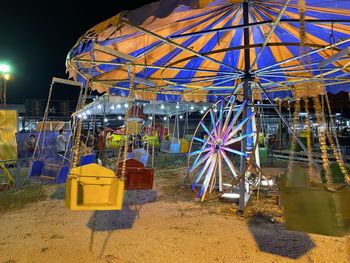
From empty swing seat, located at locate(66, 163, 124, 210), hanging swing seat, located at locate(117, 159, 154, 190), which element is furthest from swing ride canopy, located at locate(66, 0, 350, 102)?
hanging swing seat, located at locate(117, 159, 154, 190)

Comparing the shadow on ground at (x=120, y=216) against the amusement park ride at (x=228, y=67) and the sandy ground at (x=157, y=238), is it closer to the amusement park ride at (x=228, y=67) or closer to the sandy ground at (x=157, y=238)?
the sandy ground at (x=157, y=238)

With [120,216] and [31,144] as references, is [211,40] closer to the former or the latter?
[120,216]

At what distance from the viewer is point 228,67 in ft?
21.8

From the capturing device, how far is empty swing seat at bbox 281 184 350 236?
279cm

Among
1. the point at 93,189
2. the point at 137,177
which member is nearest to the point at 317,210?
the point at 93,189

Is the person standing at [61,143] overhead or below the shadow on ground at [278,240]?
overhead

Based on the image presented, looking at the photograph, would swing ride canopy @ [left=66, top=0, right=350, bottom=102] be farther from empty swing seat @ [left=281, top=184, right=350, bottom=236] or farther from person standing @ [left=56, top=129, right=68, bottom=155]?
person standing @ [left=56, top=129, right=68, bottom=155]

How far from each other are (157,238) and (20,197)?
4.60 metres

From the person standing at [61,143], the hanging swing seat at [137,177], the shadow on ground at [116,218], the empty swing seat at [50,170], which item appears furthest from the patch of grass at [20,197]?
the person standing at [61,143]

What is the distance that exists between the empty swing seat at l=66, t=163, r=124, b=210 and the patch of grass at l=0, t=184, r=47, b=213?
3342 mm

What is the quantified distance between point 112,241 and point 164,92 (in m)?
7.00

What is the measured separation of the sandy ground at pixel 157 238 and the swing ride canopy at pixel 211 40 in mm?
2386

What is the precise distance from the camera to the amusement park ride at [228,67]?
116 inches

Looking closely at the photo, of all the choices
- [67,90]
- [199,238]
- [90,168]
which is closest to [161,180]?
[199,238]
